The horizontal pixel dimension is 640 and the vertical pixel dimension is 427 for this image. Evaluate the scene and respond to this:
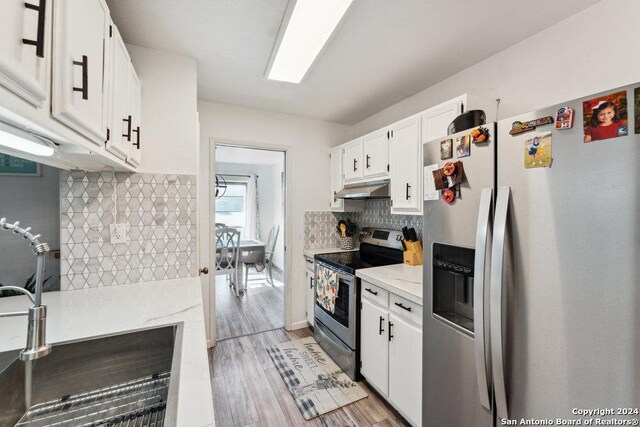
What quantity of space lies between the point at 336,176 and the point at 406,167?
110 cm

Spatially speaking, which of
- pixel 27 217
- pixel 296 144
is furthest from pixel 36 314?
pixel 296 144

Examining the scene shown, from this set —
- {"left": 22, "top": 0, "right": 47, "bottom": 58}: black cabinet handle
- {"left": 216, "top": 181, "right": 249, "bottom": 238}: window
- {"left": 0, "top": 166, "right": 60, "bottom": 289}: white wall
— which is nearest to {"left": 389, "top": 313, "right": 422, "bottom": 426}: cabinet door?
{"left": 22, "top": 0, "right": 47, "bottom": 58}: black cabinet handle

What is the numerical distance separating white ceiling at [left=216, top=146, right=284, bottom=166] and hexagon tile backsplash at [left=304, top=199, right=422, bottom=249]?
2039mm

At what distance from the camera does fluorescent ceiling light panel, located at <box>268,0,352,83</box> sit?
1.36 meters

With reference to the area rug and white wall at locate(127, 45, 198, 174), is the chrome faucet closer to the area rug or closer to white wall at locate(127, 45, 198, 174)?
white wall at locate(127, 45, 198, 174)

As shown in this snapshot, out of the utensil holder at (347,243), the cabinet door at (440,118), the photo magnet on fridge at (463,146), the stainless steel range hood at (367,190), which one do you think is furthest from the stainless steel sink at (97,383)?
the utensil holder at (347,243)

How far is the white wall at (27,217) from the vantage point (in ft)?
5.20

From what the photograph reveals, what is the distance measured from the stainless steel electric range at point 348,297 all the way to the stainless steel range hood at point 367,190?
0.46 meters

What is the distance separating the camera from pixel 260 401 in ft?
6.38

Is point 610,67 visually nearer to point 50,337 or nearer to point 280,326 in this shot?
point 50,337

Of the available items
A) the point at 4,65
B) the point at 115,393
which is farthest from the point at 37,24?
the point at 115,393

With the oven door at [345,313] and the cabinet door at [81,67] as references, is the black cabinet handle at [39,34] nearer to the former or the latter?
the cabinet door at [81,67]

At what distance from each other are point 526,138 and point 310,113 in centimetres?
241

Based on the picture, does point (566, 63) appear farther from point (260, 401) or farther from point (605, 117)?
point (260, 401)
